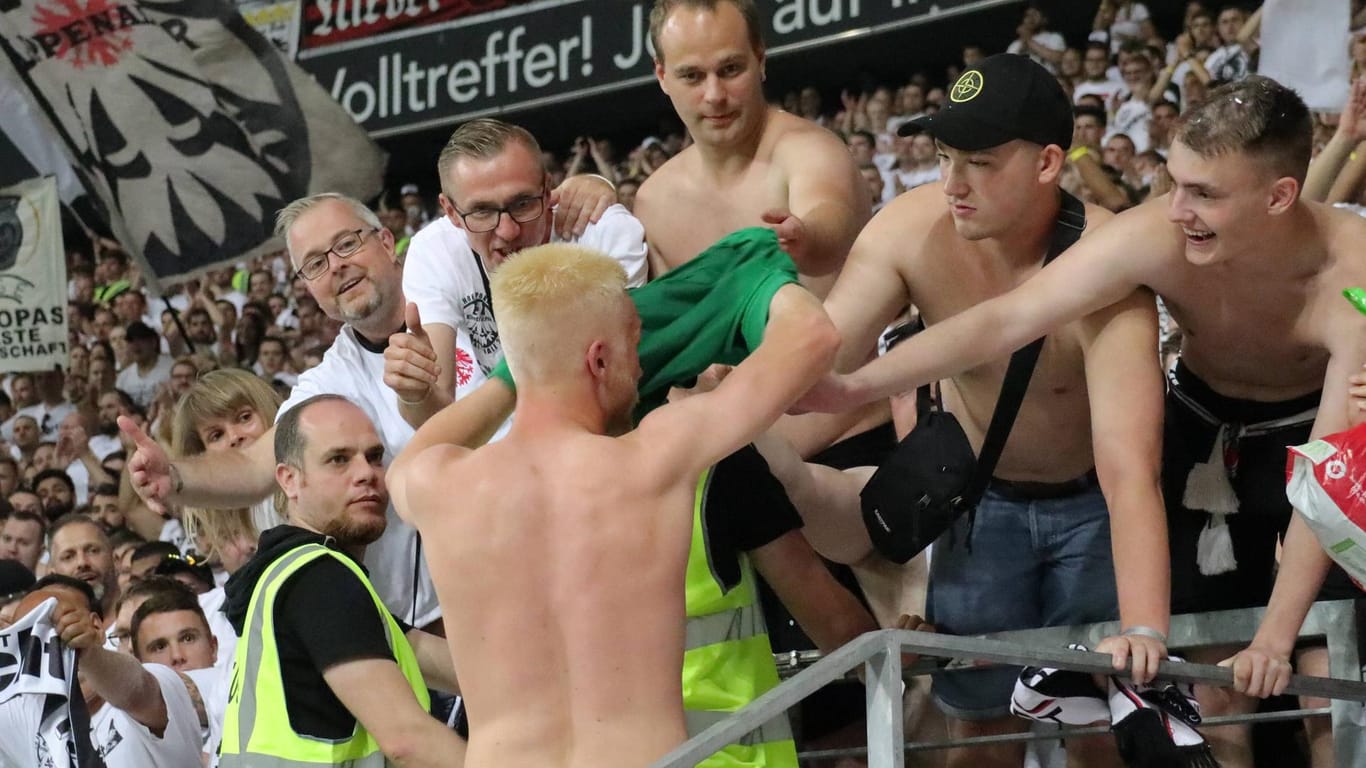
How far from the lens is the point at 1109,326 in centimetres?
316

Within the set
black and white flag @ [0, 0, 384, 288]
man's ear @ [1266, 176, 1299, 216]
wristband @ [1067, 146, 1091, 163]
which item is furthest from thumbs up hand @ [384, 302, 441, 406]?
wristband @ [1067, 146, 1091, 163]

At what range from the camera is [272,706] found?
9.64 feet

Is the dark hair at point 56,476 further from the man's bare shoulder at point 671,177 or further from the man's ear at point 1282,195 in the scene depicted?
the man's ear at point 1282,195

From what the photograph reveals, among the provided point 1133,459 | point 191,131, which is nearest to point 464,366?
point 1133,459

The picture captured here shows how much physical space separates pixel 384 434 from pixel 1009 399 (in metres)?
1.47

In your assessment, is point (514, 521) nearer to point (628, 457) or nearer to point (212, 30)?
point (628, 457)

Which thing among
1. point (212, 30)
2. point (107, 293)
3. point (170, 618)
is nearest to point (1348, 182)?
point (170, 618)

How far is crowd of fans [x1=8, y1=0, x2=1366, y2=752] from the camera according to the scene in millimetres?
4898

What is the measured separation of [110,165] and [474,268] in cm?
431

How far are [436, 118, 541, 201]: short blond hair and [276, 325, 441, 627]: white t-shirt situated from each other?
530 millimetres

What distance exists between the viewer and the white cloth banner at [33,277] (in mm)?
9922

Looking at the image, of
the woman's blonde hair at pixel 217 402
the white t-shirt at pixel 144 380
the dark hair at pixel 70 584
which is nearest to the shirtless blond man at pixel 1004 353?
the woman's blonde hair at pixel 217 402

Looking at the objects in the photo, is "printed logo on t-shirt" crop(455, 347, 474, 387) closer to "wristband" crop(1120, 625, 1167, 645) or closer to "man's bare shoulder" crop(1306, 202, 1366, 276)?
"wristband" crop(1120, 625, 1167, 645)

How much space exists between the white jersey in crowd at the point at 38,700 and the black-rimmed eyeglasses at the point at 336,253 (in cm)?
95
